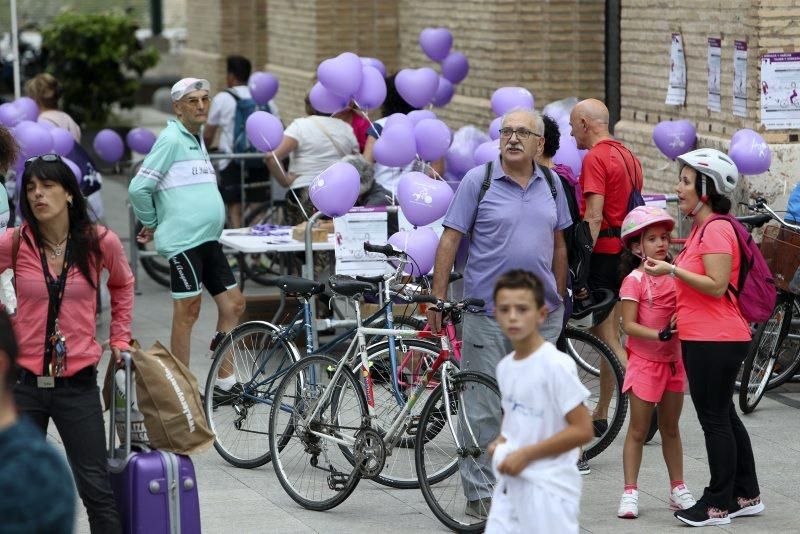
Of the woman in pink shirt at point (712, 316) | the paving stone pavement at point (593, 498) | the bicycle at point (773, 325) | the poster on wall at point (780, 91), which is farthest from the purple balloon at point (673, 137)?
the woman in pink shirt at point (712, 316)

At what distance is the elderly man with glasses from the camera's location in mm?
6449

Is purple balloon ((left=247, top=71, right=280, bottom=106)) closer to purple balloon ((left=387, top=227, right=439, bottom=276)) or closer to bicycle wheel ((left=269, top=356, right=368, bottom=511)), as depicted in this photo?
purple balloon ((left=387, top=227, right=439, bottom=276))

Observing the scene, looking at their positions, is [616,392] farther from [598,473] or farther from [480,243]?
[480,243]

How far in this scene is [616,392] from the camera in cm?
771

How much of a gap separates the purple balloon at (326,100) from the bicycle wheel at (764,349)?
3708mm

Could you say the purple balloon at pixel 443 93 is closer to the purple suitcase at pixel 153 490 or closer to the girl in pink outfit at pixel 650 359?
the girl in pink outfit at pixel 650 359

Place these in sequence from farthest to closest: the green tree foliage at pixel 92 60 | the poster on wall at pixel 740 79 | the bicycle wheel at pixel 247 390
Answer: the green tree foliage at pixel 92 60 < the poster on wall at pixel 740 79 < the bicycle wheel at pixel 247 390

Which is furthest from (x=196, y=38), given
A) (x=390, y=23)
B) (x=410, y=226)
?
(x=410, y=226)

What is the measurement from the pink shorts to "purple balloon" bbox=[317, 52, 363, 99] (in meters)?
4.49

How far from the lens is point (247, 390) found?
792 cm

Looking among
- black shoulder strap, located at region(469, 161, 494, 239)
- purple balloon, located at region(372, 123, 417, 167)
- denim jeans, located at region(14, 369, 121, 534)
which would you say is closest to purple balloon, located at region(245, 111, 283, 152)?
purple balloon, located at region(372, 123, 417, 167)

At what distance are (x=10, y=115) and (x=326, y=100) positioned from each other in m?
2.56

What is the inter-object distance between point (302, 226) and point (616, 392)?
303 centimetres

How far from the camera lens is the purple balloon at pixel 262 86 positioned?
13.8 metres
